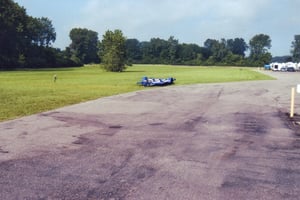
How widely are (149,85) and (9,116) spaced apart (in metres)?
19.1

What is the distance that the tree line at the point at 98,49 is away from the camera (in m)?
Result: 85.0

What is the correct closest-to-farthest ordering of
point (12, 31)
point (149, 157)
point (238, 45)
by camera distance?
1. point (149, 157)
2. point (12, 31)
3. point (238, 45)

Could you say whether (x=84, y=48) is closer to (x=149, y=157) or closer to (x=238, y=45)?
(x=238, y=45)

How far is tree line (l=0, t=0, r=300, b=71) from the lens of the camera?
8500 cm

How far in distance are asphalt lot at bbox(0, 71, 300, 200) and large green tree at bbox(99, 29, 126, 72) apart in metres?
66.1

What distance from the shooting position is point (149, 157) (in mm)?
7875

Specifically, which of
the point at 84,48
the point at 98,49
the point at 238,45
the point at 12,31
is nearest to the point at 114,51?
the point at 12,31

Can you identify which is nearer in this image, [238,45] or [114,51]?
[114,51]

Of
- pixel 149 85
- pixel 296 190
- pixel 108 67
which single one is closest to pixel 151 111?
pixel 296 190

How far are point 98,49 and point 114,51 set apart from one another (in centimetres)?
5813

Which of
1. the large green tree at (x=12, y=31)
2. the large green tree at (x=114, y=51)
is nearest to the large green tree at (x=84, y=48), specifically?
the large green tree at (x=12, y=31)

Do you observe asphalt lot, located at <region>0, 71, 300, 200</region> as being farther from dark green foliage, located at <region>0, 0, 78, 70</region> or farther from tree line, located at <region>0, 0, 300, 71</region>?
dark green foliage, located at <region>0, 0, 78, 70</region>

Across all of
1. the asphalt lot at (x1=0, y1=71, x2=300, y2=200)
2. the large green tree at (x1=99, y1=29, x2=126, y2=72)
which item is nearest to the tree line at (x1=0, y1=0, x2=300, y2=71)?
the large green tree at (x1=99, y1=29, x2=126, y2=72)

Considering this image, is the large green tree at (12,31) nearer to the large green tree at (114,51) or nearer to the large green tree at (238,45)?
the large green tree at (114,51)
